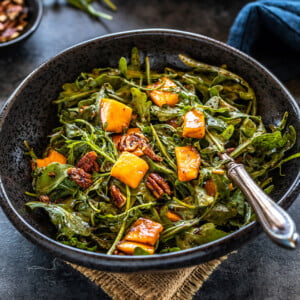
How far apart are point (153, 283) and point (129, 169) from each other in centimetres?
53

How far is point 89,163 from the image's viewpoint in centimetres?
186

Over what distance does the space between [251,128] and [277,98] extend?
218 millimetres

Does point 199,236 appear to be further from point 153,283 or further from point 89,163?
point 89,163

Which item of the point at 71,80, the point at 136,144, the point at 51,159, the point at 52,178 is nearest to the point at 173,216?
the point at 136,144

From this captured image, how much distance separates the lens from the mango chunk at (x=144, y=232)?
1.64 meters

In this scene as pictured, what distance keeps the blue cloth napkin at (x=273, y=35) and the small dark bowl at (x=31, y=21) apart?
4.43ft

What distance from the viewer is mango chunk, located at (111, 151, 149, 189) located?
1771mm

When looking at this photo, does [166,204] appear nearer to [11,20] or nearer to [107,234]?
[107,234]

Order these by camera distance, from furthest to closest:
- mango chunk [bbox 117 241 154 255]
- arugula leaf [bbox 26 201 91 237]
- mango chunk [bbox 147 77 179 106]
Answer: mango chunk [bbox 147 77 179 106] → arugula leaf [bbox 26 201 91 237] → mango chunk [bbox 117 241 154 255]

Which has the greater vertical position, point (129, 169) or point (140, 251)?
point (129, 169)

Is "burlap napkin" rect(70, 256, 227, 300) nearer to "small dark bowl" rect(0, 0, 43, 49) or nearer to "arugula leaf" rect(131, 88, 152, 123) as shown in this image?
"arugula leaf" rect(131, 88, 152, 123)

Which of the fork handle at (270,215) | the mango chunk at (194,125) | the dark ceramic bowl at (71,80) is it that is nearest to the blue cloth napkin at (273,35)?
the dark ceramic bowl at (71,80)

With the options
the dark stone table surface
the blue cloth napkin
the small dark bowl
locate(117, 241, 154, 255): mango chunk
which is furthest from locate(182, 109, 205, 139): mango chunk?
the small dark bowl

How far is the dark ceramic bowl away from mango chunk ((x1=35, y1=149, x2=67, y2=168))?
70mm
